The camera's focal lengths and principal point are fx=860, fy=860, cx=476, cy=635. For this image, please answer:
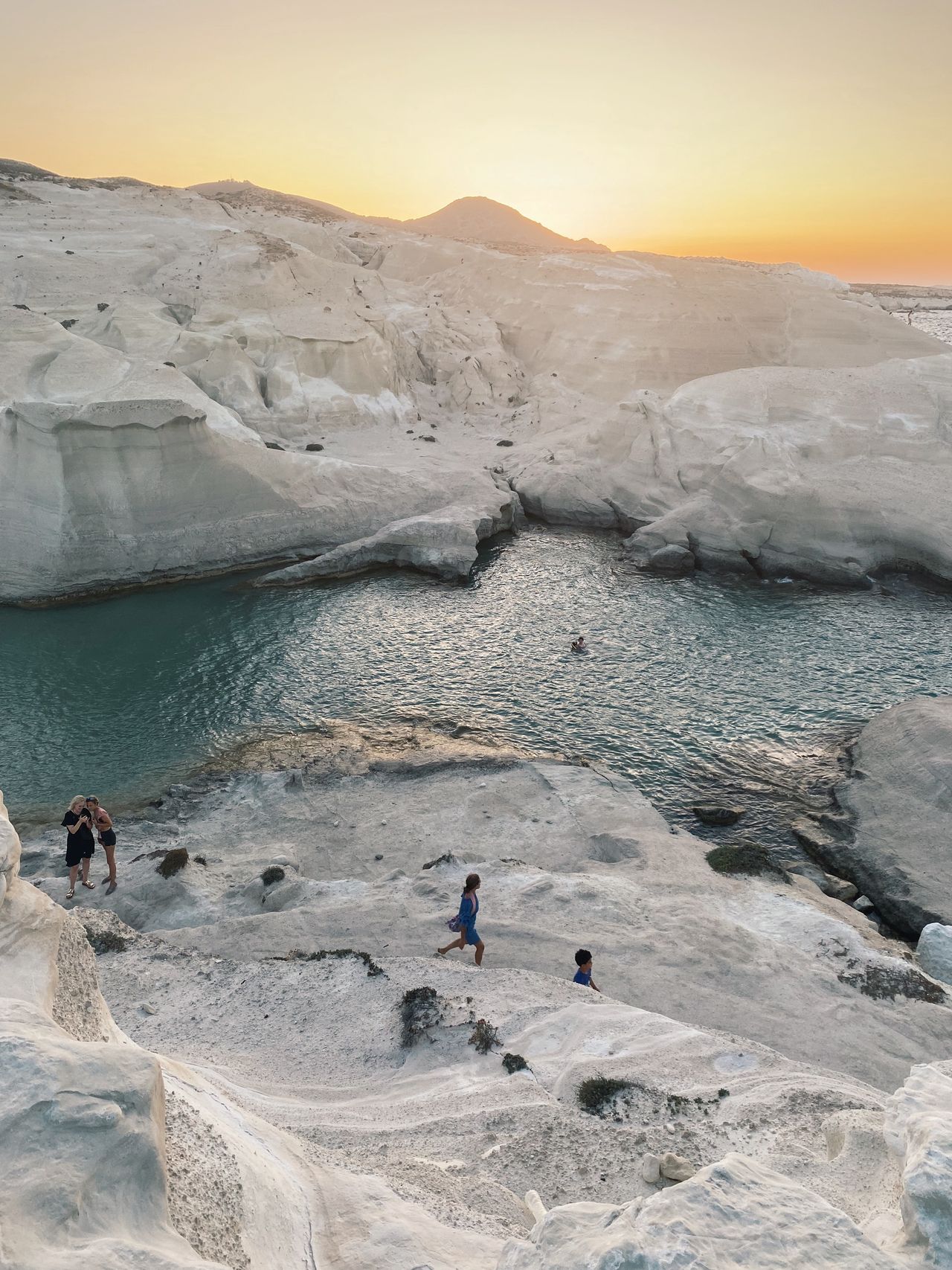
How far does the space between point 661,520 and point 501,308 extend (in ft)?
112

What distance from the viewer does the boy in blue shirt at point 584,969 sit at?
13484 millimetres

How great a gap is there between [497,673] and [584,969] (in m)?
16.2

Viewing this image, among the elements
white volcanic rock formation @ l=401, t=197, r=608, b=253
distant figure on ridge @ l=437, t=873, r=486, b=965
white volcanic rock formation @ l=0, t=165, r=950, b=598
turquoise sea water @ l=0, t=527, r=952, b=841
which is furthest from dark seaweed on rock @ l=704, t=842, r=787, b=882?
white volcanic rock formation @ l=401, t=197, r=608, b=253

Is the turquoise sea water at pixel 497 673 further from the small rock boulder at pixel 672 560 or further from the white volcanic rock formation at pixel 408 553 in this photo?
the small rock boulder at pixel 672 560

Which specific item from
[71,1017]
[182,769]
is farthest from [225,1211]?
[182,769]

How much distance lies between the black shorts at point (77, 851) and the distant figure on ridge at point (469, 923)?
25.9 feet

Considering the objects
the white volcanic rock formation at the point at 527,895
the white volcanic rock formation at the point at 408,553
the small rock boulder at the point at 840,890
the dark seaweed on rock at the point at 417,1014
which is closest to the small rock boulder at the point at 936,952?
the white volcanic rock formation at the point at 527,895

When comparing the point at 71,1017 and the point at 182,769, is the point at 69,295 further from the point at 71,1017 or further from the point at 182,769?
the point at 71,1017

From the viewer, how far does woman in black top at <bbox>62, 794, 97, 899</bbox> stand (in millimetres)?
17438

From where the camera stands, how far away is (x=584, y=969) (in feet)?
44.6

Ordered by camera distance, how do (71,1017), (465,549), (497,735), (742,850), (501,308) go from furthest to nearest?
(501,308)
(465,549)
(497,735)
(742,850)
(71,1017)

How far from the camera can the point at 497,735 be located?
25.4 meters

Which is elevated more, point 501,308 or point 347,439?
point 501,308

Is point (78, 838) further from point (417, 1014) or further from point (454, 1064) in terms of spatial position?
point (454, 1064)
